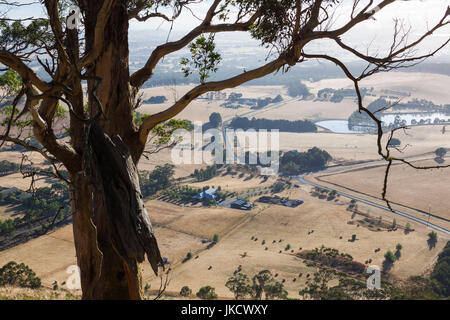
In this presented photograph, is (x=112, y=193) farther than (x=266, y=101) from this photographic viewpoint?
No

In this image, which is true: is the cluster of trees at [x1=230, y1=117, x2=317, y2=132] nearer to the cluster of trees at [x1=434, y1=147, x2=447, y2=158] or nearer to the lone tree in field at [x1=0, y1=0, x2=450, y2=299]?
the cluster of trees at [x1=434, y1=147, x2=447, y2=158]

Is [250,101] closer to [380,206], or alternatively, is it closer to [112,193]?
[380,206]

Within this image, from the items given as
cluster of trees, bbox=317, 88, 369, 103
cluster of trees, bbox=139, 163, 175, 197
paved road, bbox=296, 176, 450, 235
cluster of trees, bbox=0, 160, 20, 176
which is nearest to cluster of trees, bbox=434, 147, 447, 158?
paved road, bbox=296, 176, 450, 235

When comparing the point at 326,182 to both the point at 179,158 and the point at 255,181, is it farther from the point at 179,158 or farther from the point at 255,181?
the point at 179,158

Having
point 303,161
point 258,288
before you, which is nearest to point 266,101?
point 303,161

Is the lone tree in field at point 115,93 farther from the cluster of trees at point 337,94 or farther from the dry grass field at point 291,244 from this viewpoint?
the cluster of trees at point 337,94
